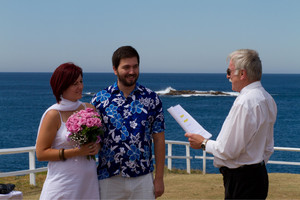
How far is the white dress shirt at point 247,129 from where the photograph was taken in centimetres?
328

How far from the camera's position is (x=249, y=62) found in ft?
11.1

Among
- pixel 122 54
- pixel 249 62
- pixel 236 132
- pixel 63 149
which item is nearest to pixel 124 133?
pixel 63 149

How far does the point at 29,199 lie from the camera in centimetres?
775

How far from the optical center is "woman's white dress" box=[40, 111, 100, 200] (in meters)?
3.53

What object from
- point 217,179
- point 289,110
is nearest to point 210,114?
point 289,110

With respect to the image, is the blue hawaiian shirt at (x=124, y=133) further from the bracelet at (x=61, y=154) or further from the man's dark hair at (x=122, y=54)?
the bracelet at (x=61, y=154)

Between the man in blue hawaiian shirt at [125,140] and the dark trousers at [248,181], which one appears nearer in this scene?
the dark trousers at [248,181]

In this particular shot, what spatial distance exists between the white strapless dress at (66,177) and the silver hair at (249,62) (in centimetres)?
146

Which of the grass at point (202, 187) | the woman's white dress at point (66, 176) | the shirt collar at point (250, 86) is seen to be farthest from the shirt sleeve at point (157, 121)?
the grass at point (202, 187)

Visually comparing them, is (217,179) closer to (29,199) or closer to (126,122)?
(29,199)

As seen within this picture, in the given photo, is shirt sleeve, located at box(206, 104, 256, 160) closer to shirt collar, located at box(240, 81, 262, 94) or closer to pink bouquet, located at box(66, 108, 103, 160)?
shirt collar, located at box(240, 81, 262, 94)

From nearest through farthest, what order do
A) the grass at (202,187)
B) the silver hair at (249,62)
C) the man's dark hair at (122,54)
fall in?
1. the silver hair at (249,62)
2. the man's dark hair at (122,54)
3. the grass at (202,187)

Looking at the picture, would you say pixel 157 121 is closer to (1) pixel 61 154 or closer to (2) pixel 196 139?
(2) pixel 196 139

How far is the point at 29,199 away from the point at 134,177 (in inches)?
181
